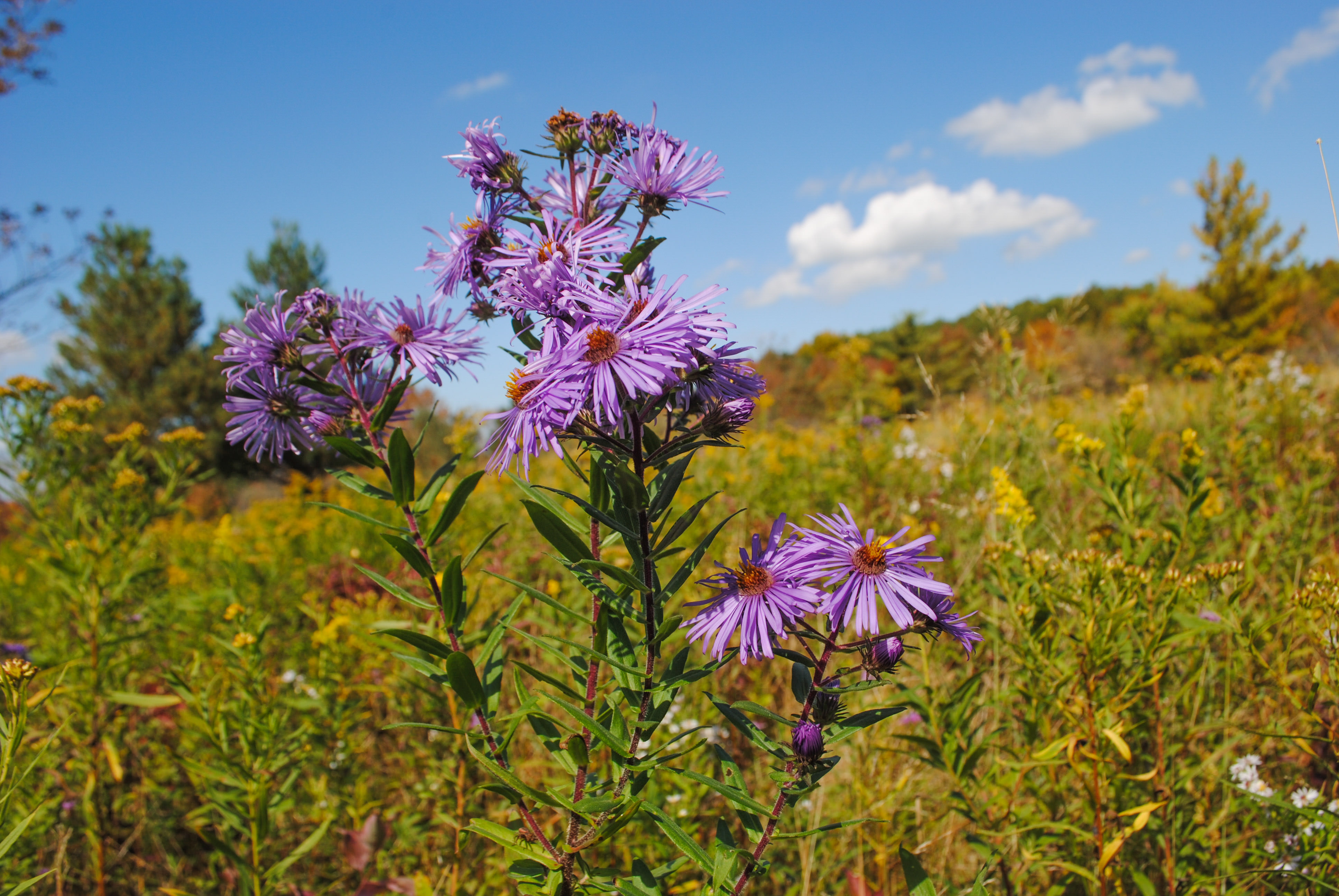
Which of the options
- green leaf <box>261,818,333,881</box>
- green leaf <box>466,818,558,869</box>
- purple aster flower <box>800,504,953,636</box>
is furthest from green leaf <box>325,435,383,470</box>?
green leaf <box>261,818,333,881</box>

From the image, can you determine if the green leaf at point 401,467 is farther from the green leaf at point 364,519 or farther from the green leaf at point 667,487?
the green leaf at point 667,487

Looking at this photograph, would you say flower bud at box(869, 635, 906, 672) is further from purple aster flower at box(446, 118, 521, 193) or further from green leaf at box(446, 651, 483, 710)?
purple aster flower at box(446, 118, 521, 193)

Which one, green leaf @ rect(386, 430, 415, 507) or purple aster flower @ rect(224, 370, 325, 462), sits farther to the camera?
purple aster flower @ rect(224, 370, 325, 462)

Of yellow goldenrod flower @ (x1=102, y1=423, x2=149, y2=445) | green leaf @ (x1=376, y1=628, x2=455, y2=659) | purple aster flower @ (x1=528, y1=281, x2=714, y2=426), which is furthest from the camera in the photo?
yellow goldenrod flower @ (x1=102, y1=423, x2=149, y2=445)

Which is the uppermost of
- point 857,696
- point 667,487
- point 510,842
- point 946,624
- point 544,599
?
point 667,487

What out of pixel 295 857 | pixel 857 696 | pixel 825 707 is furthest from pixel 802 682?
pixel 857 696

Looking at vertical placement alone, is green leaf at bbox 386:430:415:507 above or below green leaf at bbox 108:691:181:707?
above

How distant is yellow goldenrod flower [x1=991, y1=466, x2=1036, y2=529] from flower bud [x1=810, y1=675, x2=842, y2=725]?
1.05m

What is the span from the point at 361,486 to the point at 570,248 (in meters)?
0.47

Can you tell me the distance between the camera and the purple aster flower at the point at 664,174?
98 cm

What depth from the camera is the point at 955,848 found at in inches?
71.1

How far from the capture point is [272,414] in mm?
1147

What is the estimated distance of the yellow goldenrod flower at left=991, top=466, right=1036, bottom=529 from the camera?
170 centimetres

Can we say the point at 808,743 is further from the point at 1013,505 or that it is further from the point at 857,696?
the point at 857,696
